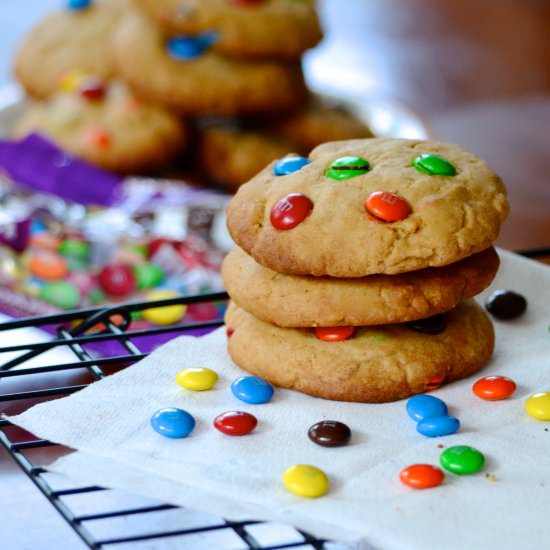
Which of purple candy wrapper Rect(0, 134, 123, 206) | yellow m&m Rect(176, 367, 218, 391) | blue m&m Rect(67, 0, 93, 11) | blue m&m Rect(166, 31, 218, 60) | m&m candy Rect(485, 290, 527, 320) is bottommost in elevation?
purple candy wrapper Rect(0, 134, 123, 206)

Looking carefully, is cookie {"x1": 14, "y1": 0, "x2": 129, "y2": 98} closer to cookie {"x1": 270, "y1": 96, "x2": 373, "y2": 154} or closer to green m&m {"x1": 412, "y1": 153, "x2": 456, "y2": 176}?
cookie {"x1": 270, "y1": 96, "x2": 373, "y2": 154}

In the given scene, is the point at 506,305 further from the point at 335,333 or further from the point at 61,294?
the point at 61,294

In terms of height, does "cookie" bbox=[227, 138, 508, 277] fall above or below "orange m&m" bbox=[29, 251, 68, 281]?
above

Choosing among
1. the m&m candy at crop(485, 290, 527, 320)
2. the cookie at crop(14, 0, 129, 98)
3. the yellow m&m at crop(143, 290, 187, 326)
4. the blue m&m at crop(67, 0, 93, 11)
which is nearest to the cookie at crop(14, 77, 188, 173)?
the cookie at crop(14, 0, 129, 98)

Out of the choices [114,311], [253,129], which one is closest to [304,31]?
[253,129]

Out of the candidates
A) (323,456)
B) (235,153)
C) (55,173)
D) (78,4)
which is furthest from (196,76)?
(323,456)

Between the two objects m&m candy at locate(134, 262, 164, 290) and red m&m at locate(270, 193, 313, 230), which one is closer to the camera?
red m&m at locate(270, 193, 313, 230)
